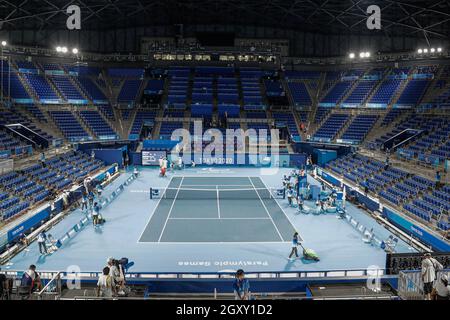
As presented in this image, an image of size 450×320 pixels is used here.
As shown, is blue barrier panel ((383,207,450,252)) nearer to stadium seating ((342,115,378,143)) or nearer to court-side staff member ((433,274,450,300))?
court-side staff member ((433,274,450,300))

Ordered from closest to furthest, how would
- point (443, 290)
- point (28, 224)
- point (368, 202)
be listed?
point (443, 290), point (28, 224), point (368, 202)

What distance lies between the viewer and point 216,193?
32.3m

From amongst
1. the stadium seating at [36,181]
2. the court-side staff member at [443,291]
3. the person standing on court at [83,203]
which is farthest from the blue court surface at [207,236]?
the court-side staff member at [443,291]

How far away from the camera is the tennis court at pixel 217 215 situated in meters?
21.5

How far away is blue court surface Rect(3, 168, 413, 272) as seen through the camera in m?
17.6

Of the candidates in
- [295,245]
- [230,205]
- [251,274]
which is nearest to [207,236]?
[295,245]

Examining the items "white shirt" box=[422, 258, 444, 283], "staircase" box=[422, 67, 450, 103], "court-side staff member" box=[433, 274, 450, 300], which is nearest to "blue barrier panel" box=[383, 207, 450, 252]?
"white shirt" box=[422, 258, 444, 283]

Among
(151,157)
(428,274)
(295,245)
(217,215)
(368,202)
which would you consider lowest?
(217,215)

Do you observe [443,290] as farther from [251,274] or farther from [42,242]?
[42,242]

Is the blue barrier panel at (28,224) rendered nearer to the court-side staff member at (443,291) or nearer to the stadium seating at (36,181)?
the stadium seating at (36,181)

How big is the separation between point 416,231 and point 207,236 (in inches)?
422

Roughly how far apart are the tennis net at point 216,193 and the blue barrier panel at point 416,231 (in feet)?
28.5

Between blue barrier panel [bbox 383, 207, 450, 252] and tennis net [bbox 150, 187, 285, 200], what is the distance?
28.5 feet
